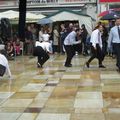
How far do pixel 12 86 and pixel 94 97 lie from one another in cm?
275

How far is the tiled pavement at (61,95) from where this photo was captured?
8.83 m

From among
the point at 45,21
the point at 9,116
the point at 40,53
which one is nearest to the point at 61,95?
the point at 9,116

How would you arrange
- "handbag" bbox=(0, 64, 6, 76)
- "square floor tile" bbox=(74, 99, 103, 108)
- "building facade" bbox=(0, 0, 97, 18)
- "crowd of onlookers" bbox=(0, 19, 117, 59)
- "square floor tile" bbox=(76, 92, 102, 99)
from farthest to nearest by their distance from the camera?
"building facade" bbox=(0, 0, 97, 18)
"crowd of onlookers" bbox=(0, 19, 117, 59)
"handbag" bbox=(0, 64, 6, 76)
"square floor tile" bbox=(76, 92, 102, 99)
"square floor tile" bbox=(74, 99, 103, 108)

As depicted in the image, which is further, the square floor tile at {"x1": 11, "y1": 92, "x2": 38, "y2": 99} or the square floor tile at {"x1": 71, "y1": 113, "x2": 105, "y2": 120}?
the square floor tile at {"x1": 11, "y1": 92, "x2": 38, "y2": 99}

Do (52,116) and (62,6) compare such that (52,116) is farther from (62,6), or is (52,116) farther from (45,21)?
(62,6)

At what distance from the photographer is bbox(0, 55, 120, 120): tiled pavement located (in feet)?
29.0

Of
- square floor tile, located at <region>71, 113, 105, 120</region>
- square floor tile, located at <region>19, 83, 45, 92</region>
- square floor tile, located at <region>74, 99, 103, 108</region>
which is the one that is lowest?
square floor tile, located at <region>19, 83, 45, 92</region>

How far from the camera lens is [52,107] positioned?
9508mm

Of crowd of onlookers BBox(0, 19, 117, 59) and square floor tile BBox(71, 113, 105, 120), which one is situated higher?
square floor tile BBox(71, 113, 105, 120)

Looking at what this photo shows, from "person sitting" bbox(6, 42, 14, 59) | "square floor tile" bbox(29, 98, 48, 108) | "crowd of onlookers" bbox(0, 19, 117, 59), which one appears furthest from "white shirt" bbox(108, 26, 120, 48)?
"person sitting" bbox(6, 42, 14, 59)

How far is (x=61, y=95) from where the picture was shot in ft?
35.8

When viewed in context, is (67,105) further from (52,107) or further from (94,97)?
(94,97)

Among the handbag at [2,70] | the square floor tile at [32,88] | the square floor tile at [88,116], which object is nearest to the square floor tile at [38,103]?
the square floor tile at [88,116]

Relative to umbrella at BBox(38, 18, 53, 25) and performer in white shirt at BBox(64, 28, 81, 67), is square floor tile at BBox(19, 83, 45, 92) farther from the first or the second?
umbrella at BBox(38, 18, 53, 25)
